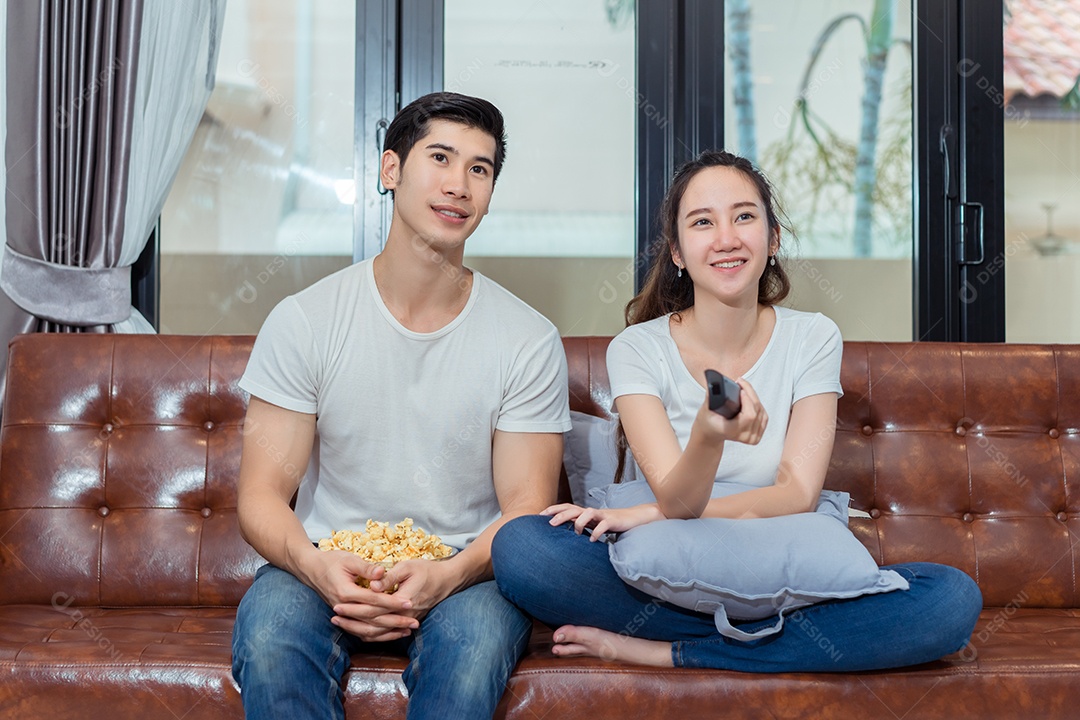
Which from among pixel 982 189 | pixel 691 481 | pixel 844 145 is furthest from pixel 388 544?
pixel 982 189

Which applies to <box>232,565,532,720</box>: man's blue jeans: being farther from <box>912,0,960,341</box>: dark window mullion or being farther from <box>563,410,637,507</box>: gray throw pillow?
<box>912,0,960,341</box>: dark window mullion

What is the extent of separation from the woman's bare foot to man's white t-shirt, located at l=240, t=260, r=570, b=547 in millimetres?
272

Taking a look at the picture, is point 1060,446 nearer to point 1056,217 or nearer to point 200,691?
point 1056,217

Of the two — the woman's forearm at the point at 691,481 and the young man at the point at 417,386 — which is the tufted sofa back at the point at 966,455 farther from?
the woman's forearm at the point at 691,481

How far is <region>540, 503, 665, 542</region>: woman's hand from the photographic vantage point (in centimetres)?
157

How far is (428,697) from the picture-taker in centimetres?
136

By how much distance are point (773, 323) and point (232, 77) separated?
175cm

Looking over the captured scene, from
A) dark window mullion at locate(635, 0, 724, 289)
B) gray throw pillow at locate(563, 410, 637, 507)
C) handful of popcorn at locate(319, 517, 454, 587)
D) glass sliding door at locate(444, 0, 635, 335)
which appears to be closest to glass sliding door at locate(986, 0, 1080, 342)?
dark window mullion at locate(635, 0, 724, 289)

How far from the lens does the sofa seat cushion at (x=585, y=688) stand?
1.48 metres

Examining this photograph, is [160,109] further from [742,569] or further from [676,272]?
[742,569]

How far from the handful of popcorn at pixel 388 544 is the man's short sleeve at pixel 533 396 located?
0.29m

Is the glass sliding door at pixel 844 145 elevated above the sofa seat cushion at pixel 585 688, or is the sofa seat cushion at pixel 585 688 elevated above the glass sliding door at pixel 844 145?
the glass sliding door at pixel 844 145

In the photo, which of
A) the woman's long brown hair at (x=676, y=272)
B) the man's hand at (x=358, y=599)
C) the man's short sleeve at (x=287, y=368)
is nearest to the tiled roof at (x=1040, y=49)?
the woman's long brown hair at (x=676, y=272)

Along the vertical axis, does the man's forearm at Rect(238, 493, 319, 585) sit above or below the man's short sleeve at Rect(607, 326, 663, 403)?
below
